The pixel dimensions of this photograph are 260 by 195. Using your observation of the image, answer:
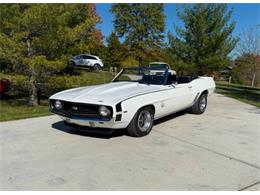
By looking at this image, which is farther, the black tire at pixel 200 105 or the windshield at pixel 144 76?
the black tire at pixel 200 105

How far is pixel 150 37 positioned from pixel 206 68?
45.7 feet

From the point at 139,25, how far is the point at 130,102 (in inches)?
1009

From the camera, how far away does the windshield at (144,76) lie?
656 centimetres

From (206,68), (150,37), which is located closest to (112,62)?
(150,37)

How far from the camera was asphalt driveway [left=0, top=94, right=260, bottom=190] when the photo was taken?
3.64 meters

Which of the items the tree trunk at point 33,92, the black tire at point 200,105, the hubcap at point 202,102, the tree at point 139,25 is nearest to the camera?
the black tire at point 200,105

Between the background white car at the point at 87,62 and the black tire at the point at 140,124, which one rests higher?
the background white car at the point at 87,62

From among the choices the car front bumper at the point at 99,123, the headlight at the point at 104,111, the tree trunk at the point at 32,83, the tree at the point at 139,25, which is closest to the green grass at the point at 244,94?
the car front bumper at the point at 99,123

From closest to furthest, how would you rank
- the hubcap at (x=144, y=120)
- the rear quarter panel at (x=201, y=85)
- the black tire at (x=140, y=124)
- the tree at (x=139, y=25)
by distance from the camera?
the black tire at (x=140, y=124), the hubcap at (x=144, y=120), the rear quarter panel at (x=201, y=85), the tree at (x=139, y=25)

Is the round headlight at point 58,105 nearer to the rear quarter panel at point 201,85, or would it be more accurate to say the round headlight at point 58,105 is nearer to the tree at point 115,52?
the rear quarter panel at point 201,85

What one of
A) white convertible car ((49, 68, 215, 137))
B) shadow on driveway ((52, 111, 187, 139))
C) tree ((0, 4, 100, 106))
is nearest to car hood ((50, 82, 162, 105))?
white convertible car ((49, 68, 215, 137))

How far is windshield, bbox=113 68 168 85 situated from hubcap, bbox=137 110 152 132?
1.03m

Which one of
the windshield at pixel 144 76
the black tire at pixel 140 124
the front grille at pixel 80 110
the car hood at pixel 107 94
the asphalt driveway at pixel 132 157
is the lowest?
the asphalt driveway at pixel 132 157

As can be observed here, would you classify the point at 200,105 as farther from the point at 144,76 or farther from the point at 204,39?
the point at 204,39
